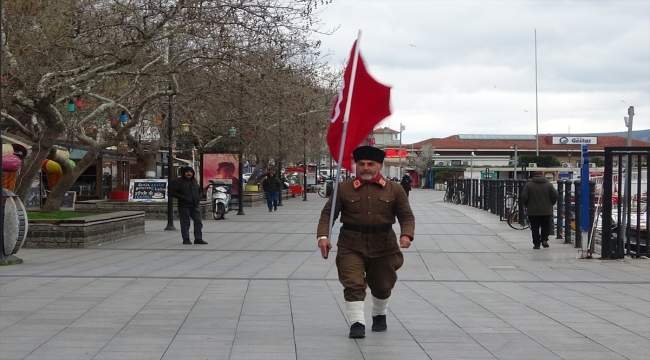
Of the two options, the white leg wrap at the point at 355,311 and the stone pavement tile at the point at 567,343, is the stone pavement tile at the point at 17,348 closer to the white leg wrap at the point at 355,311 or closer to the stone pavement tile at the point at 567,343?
the white leg wrap at the point at 355,311

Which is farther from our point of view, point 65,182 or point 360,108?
point 65,182

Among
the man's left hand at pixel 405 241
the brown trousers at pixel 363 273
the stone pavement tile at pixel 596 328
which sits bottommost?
the stone pavement tile at pixel 596 328

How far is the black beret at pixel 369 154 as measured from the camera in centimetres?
772

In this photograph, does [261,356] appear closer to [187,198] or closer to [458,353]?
[458,353]

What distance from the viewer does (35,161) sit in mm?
19578

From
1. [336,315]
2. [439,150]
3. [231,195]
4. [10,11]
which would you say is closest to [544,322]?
[336,315]

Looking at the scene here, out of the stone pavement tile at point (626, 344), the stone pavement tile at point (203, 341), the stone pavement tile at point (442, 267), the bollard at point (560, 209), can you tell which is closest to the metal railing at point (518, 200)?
the bollard at point (560, 209)

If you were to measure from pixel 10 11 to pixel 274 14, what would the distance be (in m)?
8.51

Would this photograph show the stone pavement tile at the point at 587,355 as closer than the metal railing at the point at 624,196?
Yes

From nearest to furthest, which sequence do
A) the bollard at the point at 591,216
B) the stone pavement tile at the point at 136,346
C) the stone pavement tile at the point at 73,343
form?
the stone pavement tile at the point at 136,346 < the stone pavement tile at the point at 73,343 < the bollard at the point at 591,216

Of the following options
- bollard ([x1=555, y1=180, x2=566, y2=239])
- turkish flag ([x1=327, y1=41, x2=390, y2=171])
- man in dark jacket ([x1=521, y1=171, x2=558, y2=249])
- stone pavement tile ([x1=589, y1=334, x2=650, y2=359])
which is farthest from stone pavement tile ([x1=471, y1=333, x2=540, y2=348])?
bollard ([x1=555, y1=180, x2=566, y2=239])

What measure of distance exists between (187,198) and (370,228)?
465 inches

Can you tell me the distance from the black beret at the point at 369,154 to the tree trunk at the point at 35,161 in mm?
12679

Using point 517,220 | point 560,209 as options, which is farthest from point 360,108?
point 517,220
